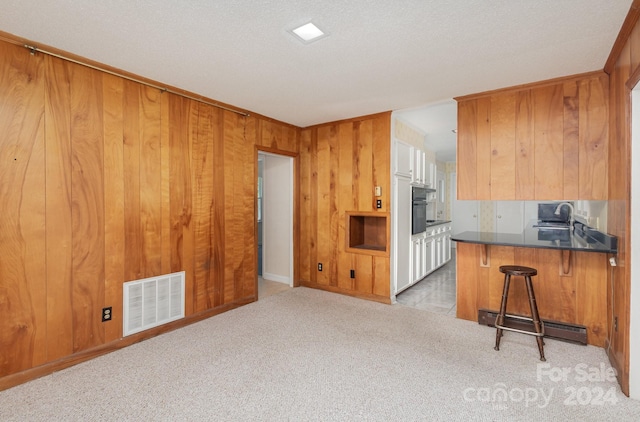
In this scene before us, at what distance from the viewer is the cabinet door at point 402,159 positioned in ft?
13.1

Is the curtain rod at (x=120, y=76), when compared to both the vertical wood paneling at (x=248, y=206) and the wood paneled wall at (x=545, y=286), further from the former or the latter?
the wood paneled wall at (x=545, y=286)

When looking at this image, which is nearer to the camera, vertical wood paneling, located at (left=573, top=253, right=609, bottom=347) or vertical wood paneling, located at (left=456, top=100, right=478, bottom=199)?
vertical wood paneling, located at (left=573, top=253, right=609, bottom=347)

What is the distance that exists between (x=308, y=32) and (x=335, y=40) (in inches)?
Answer: 8.2

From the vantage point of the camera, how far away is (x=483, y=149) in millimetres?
3246

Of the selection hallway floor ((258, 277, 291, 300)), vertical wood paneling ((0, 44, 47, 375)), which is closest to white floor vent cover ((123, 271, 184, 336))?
vertical wood paneling ((0, 44, 47, 375))

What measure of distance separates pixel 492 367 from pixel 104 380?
9.28 feet

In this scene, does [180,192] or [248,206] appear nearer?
[180,192]

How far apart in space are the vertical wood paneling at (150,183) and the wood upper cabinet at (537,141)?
3072 millimetres

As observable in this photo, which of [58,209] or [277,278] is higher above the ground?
[58,209]

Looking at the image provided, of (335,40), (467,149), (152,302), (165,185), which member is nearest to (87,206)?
(165,185)

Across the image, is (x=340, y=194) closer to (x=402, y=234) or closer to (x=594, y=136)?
(x=402, y=234)

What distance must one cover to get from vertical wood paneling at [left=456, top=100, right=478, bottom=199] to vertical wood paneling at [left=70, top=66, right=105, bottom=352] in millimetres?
3411

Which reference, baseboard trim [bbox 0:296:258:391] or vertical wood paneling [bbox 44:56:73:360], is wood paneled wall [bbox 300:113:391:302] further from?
vertical wood paneling [bbox 44:56:73:360]

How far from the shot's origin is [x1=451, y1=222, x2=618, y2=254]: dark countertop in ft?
8.10
